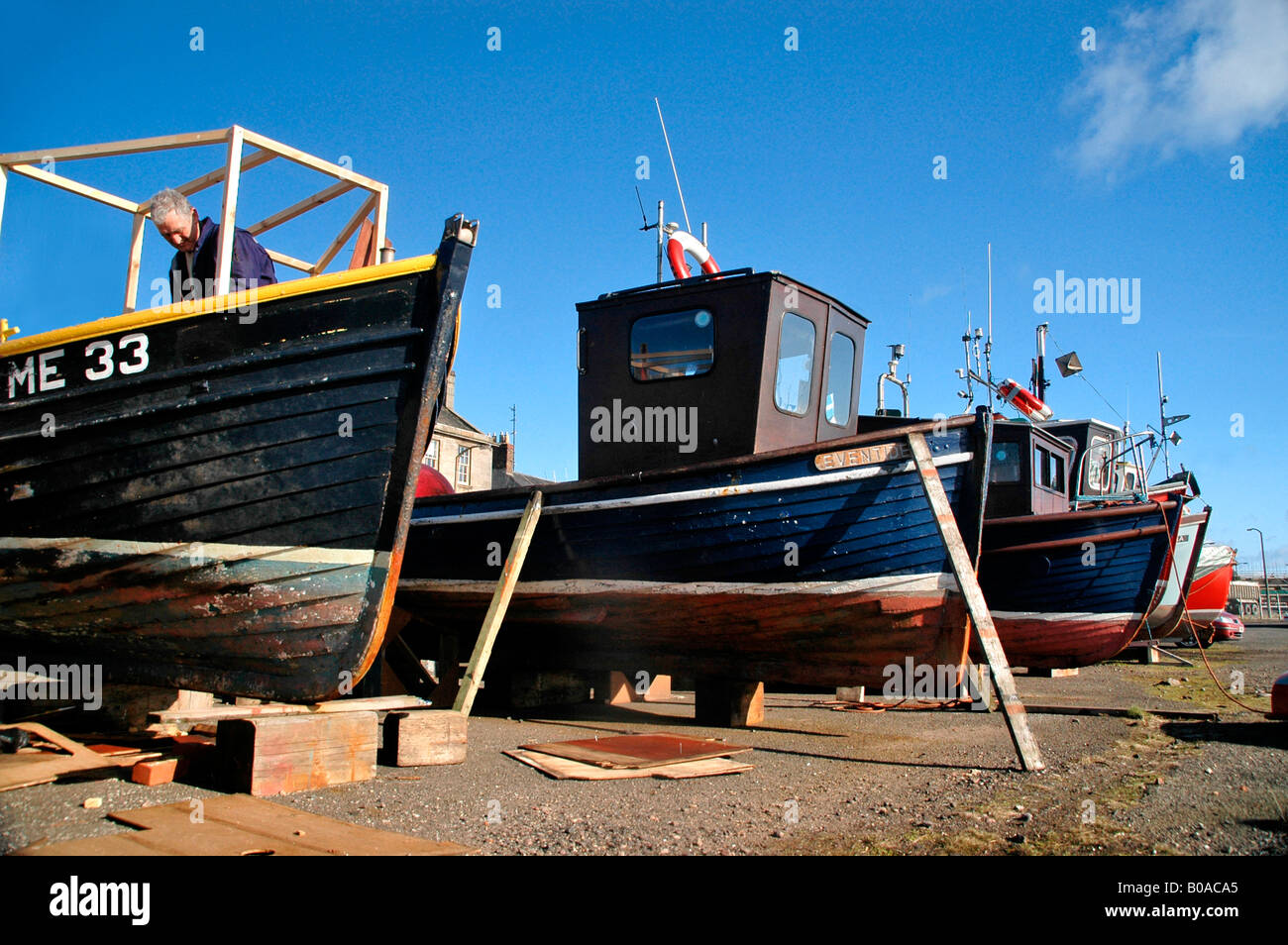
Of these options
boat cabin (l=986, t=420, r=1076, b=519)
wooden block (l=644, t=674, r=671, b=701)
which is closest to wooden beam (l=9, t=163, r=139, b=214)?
wooden block (l=644, t=674, r=671, b=701)

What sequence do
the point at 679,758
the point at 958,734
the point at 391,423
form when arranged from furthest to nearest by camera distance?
the point at 958,734, the point at 679,758, the point at 391,423

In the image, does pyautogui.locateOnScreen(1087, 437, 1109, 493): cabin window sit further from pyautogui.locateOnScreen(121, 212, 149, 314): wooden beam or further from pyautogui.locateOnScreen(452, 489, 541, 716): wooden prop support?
pyautogui.locateOnScreen(121, 212, 149, 314): wooden beam

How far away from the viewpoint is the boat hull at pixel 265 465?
4445mm

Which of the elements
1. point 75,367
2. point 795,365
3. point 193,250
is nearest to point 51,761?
point 75,367

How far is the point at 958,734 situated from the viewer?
6.84 m

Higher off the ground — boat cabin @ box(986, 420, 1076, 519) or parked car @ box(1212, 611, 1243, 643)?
boat cabin @ box(986, 420, 1076, 519)

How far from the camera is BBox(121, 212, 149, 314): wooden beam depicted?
5.72 m

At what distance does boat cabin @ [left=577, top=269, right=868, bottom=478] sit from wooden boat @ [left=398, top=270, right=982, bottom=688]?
2cm

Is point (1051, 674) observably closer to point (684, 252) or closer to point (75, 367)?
point (684, 252)
